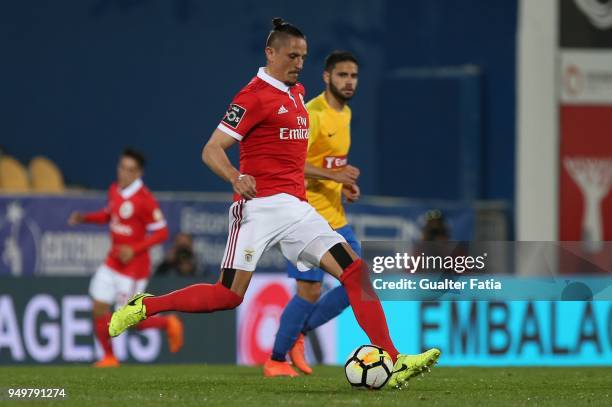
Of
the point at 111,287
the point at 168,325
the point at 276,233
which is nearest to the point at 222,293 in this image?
the point at 276,233

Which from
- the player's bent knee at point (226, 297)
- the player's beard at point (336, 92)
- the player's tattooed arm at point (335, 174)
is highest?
the player's beard at point (336, 92)

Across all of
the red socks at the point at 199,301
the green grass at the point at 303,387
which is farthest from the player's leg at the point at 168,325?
the red socks at the point at 199,301

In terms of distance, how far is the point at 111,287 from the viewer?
43.4ft

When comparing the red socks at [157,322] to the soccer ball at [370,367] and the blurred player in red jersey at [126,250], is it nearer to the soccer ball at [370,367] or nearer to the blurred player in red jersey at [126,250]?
the blurred player in red jersey at [126,250]

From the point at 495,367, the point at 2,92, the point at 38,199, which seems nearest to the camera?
the point at 495,367

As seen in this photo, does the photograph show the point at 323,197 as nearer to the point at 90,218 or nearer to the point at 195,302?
the point at 195,302

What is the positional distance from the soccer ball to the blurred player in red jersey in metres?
4.66

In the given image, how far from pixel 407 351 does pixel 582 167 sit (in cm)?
896

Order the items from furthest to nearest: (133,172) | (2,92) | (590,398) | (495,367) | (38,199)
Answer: (2,92) < (38,199) < (133,172) < (495,367) < (590,398)

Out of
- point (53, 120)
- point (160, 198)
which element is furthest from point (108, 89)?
point (160, 198)

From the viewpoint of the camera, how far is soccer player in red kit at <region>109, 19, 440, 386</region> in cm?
857

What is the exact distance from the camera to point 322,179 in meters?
10.2

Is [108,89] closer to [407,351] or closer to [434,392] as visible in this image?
[407,351]

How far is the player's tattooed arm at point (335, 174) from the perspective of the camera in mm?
10039
